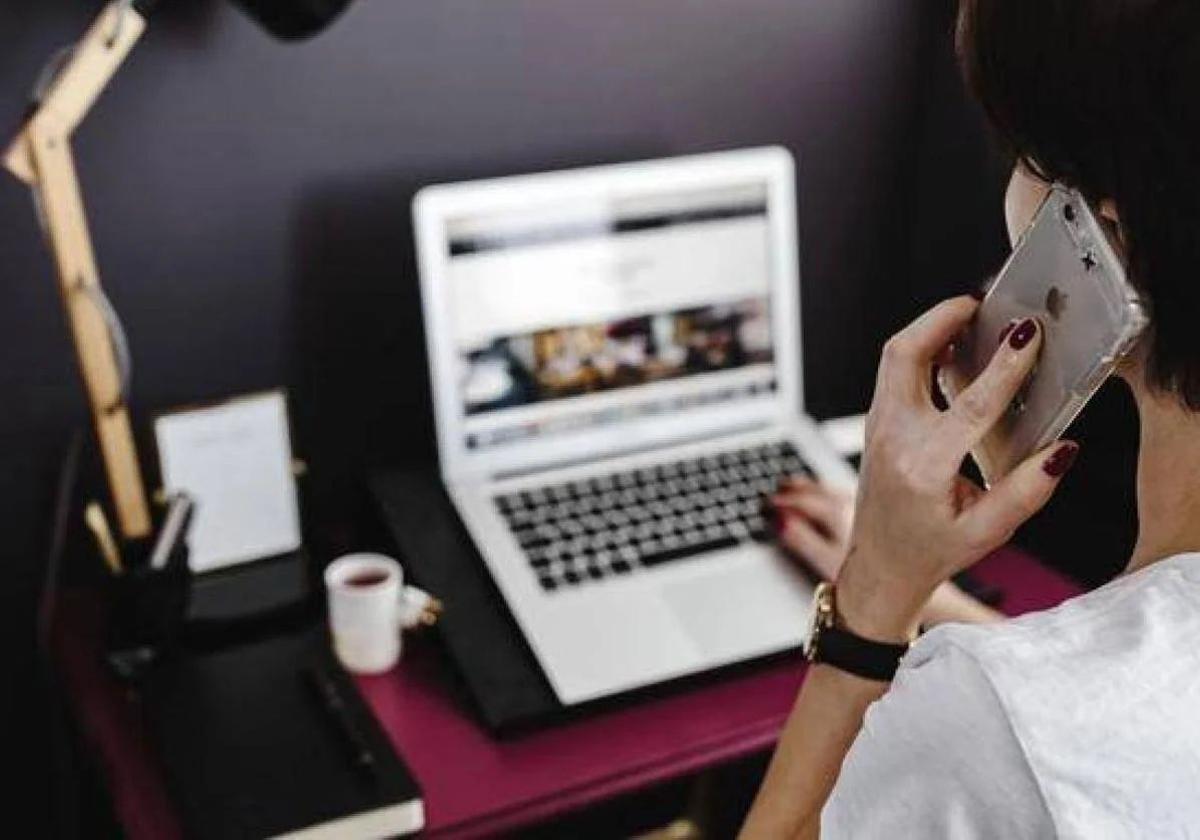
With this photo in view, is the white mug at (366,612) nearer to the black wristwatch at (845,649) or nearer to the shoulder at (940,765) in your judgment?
the black wristwatch at (845,649)

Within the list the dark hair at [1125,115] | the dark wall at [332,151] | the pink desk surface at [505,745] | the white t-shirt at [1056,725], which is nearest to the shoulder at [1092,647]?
the white t-shirt at [1056,725]

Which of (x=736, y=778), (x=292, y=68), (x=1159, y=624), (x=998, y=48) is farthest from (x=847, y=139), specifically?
(x=1159, y=624)

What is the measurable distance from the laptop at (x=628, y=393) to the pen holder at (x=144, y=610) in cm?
26

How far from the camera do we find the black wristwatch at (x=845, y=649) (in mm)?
977

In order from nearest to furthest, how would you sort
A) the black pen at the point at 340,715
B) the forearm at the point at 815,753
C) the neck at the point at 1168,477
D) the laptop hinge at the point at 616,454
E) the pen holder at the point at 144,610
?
the neck at the point at 1168,477, the forearm at the point at 815,753, the black pen at the point at 340,715, the pen holder at the point at 144,610, the laptop hinge at the point at 616,454

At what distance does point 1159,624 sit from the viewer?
659mm

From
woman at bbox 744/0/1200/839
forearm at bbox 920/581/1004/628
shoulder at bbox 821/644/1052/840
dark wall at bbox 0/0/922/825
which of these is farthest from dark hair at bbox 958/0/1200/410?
dark wall at bbox 0/0/922/825

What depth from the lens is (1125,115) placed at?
71cm

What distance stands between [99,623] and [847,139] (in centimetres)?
91

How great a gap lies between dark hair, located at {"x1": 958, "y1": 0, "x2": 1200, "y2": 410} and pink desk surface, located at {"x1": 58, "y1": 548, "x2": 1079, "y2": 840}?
0.54 meters

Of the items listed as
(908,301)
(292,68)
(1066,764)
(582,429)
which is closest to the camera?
(1066,764)

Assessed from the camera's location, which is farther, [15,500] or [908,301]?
[908,301]

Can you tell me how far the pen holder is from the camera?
122cm

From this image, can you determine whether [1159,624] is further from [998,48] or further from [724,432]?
[724,432]
